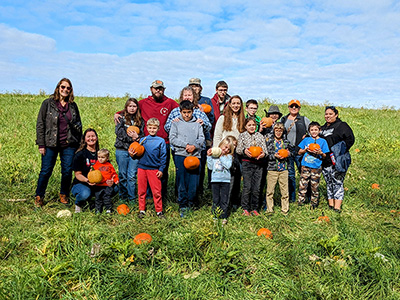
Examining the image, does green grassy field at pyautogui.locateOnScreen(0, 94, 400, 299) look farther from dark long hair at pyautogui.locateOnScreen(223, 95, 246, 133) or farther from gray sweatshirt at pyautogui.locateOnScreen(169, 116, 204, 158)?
dark long hair at pyautogui.locateOnScreen(223, 95, 246, 133)

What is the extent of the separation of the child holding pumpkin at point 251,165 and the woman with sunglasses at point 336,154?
1.43 metres

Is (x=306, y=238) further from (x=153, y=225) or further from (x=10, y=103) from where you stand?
(x=10, y=103)

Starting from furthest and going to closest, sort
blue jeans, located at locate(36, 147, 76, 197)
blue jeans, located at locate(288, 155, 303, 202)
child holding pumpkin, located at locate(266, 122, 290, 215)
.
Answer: blue jeans, located at locate(288, 155, 303, 202)
child holding pumpkin, located at locate(266, 122, 290, 215)
blue jeans, located at locate(36, 147, 76, 197)

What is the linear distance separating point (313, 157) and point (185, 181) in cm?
260

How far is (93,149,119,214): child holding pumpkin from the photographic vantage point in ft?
18.7

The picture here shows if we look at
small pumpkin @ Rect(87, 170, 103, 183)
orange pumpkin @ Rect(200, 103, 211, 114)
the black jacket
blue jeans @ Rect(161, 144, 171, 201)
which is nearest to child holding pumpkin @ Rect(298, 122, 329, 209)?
orange pumpkin @ Rect(200, 103, 211, 114)

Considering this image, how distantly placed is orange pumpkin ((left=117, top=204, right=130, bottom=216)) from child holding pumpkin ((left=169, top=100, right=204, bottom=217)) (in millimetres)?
1030

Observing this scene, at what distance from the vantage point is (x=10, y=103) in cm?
1535

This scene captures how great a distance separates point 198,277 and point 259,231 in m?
1.63

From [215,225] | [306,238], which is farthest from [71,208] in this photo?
[306,238]

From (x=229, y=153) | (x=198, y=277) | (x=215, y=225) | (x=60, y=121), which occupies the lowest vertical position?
(x=198, y=277)

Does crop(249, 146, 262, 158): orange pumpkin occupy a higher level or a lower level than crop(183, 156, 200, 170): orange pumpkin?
higher

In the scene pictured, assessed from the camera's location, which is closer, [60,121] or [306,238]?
[306,238]

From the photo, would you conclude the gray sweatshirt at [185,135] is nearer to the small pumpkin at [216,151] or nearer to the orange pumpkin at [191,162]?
the orange pumpkin at [191,162]
